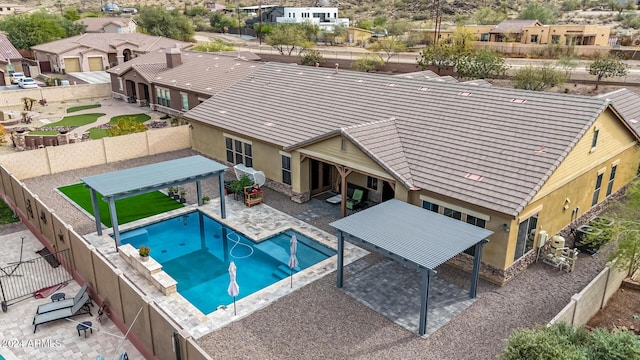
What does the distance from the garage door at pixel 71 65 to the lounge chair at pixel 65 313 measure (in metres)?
60.1

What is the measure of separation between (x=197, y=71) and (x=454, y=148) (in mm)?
30048

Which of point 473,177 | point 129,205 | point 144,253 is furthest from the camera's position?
point 129,205

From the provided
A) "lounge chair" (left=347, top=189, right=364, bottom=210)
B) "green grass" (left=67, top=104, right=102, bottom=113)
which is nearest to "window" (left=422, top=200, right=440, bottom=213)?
"lounge chair" (left=347, top=189, right=364, bottom=210)

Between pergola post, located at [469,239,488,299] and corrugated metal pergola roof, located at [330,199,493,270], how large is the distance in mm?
297

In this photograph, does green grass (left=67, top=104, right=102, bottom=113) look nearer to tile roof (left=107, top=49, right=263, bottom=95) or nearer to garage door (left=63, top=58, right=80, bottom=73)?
tile roof (left=107, top=49, right=263, bottom=95)

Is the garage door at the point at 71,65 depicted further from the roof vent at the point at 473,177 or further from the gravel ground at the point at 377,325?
the roof vent at the point at 473,177

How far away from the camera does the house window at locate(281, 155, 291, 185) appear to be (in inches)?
942

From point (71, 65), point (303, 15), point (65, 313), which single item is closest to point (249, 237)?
point (65, 313)

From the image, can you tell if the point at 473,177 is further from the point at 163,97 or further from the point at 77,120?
the point at 77,120

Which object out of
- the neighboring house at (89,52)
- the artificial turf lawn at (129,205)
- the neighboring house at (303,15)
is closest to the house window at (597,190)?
the artificial turf lawn at (129,205)

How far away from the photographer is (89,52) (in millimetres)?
65375

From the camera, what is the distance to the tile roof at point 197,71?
38.4 metres

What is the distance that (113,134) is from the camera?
30.9m

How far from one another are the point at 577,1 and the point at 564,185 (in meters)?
130
